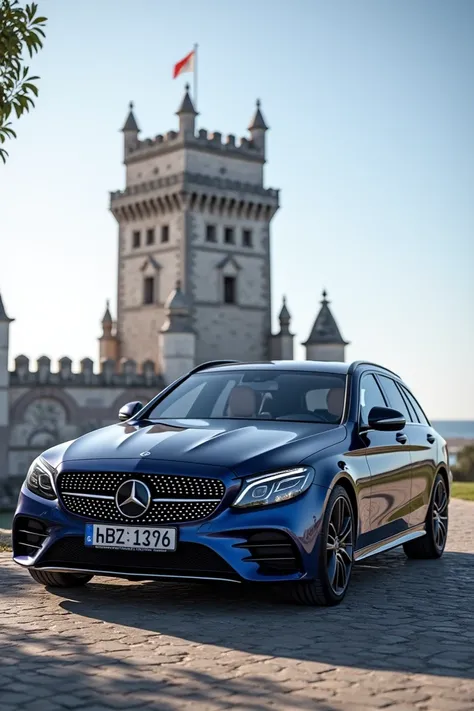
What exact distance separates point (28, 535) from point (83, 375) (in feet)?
154

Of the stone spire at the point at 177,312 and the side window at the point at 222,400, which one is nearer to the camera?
the side window at the point at 222,400

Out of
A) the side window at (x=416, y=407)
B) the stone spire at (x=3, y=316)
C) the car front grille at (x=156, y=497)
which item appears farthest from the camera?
the stone spire at (x=3, y=316)

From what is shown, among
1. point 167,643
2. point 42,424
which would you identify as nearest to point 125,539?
point 167,643

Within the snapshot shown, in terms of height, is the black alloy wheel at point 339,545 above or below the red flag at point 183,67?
below

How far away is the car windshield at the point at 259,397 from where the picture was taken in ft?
25.2

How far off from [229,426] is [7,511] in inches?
1581

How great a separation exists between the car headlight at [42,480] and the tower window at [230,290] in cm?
5831

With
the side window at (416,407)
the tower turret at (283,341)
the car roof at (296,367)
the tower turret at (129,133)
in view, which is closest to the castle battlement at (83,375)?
the tower turret at (283,341)

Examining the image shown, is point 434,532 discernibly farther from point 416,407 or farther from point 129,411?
point 129,411

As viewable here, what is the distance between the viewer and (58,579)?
7.11 m

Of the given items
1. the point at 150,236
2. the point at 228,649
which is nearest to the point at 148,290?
the point at 150,236

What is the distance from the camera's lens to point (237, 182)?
6650 centimetres

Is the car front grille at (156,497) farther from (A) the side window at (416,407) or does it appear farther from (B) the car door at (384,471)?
(A) the side window at (416,407)

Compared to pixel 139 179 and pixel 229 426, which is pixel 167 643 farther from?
pixel 139 179
